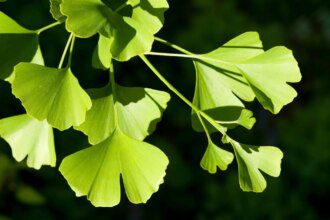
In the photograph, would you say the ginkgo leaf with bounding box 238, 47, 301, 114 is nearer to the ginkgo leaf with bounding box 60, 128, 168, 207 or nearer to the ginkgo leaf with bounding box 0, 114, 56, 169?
the ginkgo leaf with bounding box 60, 128, 168, 207

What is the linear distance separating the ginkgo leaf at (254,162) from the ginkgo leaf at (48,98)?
0.66 feet

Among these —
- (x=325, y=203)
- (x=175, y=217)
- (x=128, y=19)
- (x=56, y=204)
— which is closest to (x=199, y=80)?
(x=128, y=19)

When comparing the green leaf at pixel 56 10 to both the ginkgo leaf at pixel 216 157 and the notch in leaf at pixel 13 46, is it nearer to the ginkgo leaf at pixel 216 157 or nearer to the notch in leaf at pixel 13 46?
the notch in leaf at pixel 13 46

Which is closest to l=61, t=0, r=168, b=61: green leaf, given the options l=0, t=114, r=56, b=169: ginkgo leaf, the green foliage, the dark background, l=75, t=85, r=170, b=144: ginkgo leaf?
the green foliage

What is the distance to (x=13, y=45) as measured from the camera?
0.74m

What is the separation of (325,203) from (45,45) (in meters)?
1.40

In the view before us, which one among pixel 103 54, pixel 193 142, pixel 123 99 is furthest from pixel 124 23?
pixel 193 142

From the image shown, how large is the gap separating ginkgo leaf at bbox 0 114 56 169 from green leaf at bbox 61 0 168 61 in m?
0.23

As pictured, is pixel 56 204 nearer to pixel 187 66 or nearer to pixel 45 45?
pixel 45 45

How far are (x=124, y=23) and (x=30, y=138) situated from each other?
11.2 inches

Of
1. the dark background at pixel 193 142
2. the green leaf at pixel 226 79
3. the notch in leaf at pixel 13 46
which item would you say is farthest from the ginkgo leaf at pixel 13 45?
the dark background at pixel 193 142

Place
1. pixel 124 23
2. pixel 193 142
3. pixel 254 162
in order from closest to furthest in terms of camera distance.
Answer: pixel 124 23 → pixel 254 162 → pixel 193 142

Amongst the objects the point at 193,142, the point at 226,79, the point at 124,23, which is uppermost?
the point at 124,23

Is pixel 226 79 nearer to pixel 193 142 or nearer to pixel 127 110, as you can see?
pixel 127 110
